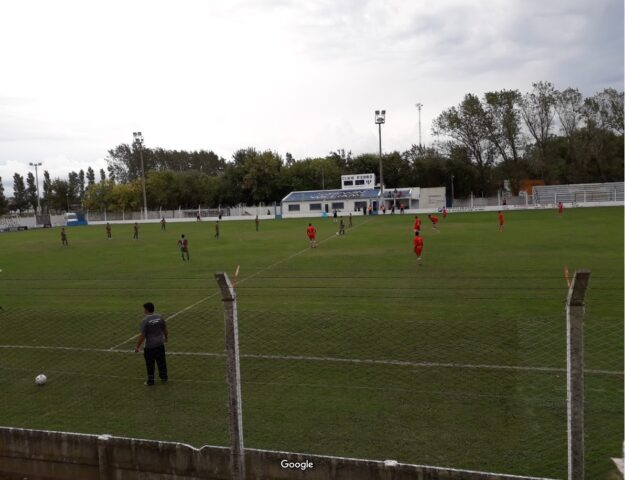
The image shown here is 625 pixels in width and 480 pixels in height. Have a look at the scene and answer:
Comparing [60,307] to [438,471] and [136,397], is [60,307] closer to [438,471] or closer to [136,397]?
[136,397]

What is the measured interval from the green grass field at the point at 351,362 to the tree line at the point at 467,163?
5954 centimetres

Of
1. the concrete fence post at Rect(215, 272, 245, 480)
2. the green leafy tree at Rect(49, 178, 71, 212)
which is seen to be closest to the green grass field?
the concrete fence post at Rect(215, 272, 245, 480)

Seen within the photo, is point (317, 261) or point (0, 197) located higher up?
point (0, 197)

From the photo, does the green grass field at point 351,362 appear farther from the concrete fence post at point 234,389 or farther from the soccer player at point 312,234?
the soccer player at point 312,234

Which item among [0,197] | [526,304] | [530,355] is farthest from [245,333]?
[0,197]

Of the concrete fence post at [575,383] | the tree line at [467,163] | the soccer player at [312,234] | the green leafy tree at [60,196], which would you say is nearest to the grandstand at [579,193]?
the tree line at [467,163]

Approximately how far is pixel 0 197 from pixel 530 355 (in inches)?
3857

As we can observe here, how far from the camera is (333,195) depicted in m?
77.9

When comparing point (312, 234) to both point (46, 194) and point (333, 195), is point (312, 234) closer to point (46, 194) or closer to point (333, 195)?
point (333, 195)

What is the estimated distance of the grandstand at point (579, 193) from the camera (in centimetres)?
6612

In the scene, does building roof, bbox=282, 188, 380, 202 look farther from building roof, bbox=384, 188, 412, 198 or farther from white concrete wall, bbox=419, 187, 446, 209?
white concrete wall, bbox=419, 187, 446, 209

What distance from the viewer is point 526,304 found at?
13.9m

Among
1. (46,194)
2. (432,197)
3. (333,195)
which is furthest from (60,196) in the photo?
(432,197)

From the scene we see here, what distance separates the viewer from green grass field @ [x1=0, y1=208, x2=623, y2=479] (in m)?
6.75
